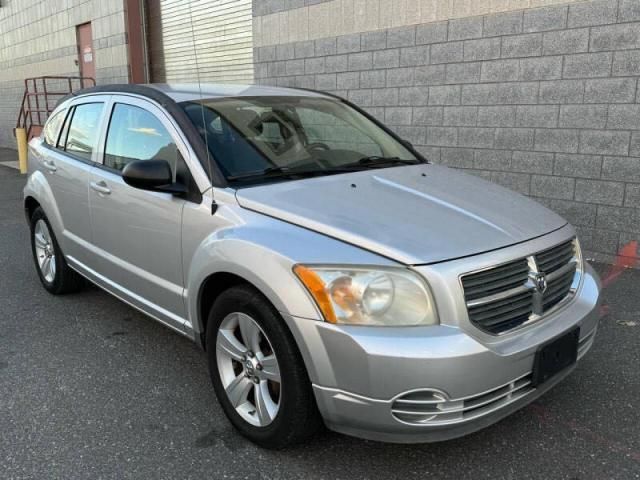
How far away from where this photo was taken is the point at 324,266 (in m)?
2.40

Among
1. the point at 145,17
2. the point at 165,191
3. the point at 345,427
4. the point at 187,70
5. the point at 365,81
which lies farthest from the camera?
the point at 145,17

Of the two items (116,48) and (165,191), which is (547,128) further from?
(116,48)

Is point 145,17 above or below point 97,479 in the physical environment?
above

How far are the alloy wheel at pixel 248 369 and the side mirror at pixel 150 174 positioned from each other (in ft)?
2.65

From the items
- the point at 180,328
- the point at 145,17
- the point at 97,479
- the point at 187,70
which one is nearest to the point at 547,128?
the point at 180,328

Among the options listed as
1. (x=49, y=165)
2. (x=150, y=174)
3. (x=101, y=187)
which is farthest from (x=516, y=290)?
(x=49, y=165)

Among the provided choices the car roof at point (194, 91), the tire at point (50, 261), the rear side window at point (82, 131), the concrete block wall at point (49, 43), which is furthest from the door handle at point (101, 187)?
the concrete block wall at point (49, 43)

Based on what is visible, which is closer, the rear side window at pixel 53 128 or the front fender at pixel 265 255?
the front fender at pixel 265 255

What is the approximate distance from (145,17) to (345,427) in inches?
494

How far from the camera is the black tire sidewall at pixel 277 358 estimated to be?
8.10 ft

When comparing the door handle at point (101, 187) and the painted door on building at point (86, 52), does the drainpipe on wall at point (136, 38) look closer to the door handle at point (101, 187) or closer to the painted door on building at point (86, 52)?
the painted door on building at point (86, 52)

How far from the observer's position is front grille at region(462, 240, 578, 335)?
2.40m

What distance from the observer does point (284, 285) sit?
8.02ft

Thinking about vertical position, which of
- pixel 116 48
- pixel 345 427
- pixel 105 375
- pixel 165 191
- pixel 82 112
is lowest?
pixel 105 375
